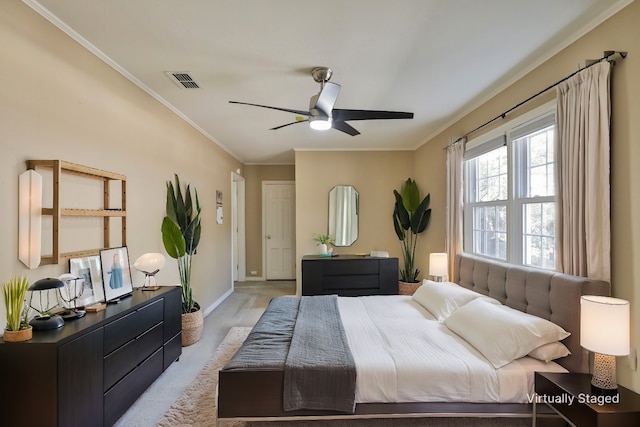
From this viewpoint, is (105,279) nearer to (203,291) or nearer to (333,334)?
(333,334)

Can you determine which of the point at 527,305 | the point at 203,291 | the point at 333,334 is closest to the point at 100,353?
the point at 333,334

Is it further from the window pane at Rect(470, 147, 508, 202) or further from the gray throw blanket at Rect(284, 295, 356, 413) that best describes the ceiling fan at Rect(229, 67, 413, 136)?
the gray throw blanket at Rect(284, 295, 356, 413)

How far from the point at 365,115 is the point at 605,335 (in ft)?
6.95

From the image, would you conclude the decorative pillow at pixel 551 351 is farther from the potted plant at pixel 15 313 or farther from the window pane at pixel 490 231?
the potted plant at pixel 15 313

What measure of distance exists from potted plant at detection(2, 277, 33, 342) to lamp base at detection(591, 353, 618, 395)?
115 inches

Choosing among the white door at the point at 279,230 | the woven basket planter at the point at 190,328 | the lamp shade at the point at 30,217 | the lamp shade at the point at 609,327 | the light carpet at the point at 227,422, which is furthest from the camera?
the white door at the point at 279,230

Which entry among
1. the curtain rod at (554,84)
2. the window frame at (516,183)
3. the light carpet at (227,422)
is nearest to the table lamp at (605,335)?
the light carpet at (227,422)

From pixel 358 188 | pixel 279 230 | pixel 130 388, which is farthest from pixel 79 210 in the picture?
pixel 279 230

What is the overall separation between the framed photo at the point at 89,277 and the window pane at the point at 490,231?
349 centimetres

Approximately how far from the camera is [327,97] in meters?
2.53

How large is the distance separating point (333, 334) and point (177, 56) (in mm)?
2400

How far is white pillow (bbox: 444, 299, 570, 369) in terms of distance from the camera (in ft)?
6.21

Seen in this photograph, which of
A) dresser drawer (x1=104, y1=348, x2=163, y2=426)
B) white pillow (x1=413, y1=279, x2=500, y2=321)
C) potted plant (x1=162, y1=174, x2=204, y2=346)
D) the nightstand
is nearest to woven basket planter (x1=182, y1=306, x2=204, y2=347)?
potted plant (x1=162, y1=174, x2=204, y2=346)

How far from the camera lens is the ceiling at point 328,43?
1833 millimetres
